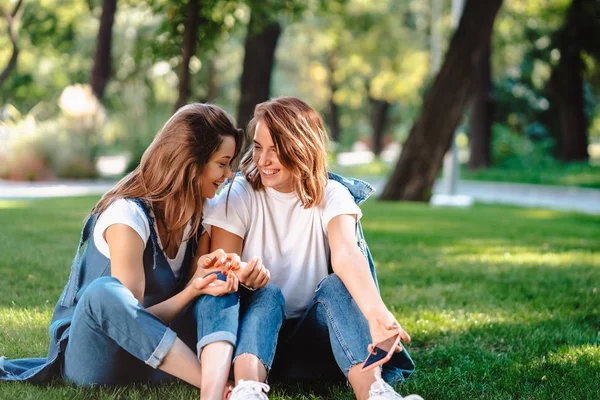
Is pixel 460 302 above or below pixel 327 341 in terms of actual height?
below

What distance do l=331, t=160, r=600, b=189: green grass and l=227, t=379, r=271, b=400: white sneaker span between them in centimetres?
1680

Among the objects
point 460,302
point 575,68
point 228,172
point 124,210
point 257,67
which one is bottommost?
point 460,302

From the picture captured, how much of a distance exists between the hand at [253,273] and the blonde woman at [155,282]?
64mm

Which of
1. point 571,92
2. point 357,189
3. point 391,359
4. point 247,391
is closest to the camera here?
point 247,391

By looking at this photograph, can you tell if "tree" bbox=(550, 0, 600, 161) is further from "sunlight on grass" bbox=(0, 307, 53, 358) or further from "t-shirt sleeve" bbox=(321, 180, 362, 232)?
"t-shirt sleeve" bbox=(321, 180, 362, 232)

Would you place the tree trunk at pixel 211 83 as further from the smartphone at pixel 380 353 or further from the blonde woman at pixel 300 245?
the smartphone at pixel 380 353

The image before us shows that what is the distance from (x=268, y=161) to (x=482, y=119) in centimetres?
2413

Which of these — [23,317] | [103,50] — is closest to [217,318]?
[23,317]

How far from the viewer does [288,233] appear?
11.9ft

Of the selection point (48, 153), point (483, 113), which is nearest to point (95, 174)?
point (48, 153)

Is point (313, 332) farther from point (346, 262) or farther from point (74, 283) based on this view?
point (74, 283)

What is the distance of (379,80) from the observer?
32938mm

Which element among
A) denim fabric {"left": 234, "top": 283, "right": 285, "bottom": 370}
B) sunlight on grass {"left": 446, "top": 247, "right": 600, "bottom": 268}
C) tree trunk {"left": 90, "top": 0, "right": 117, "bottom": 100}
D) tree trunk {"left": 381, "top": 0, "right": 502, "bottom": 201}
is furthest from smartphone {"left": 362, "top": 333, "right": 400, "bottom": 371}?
tree trunk {"left": 90, "top": 0, "right": 117, "bottom": 100}

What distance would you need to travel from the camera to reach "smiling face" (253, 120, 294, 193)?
354 cm
